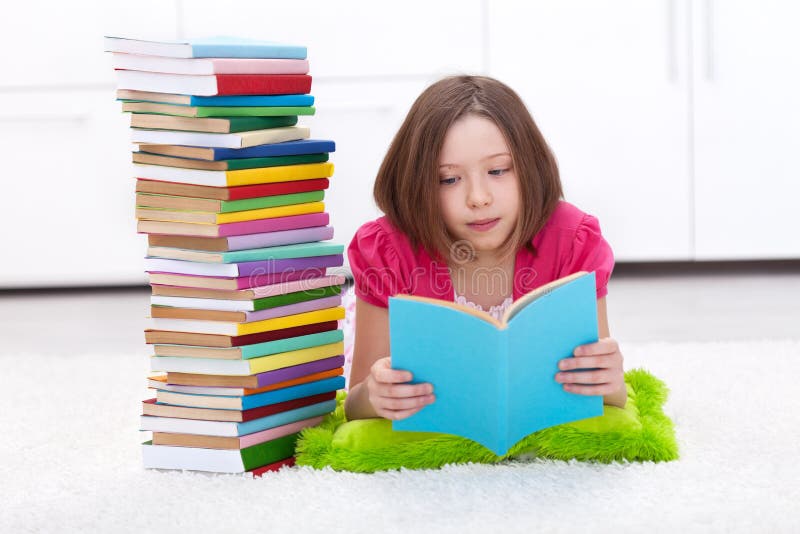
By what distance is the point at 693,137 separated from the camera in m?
2.84

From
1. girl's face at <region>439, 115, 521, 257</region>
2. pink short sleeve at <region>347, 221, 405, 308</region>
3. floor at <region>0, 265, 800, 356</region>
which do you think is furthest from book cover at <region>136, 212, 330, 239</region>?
floor at <region>0, 265, 800, 356</region>

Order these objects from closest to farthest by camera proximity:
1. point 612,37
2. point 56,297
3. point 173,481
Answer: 1. point 173,481
2. point 612,37
3. point 56,297

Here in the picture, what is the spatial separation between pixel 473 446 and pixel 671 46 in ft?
5.98

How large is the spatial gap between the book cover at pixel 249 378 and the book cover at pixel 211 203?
0.23m

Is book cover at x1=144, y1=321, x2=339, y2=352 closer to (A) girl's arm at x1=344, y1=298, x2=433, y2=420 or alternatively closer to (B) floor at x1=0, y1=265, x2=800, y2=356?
(A) girl's arm at x1=344, y1=298, x2=433, y2=420

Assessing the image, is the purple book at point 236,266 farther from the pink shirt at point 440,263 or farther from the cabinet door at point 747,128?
the cabinet door at point 747,128

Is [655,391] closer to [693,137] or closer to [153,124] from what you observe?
[153,124]

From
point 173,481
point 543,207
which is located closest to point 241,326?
point 173,481

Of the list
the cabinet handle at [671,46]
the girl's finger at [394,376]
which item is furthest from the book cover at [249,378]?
the cabinet handle at [671,46]

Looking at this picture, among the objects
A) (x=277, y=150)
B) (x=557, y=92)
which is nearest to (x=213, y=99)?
(x=277, y=150)

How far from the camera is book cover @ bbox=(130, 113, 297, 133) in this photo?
133cm

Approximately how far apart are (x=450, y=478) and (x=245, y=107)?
1.88 feet

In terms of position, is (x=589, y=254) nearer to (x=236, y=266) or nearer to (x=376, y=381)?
(x=376, y=381)

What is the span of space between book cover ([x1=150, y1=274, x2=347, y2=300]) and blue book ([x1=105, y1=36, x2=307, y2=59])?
0.32 m
